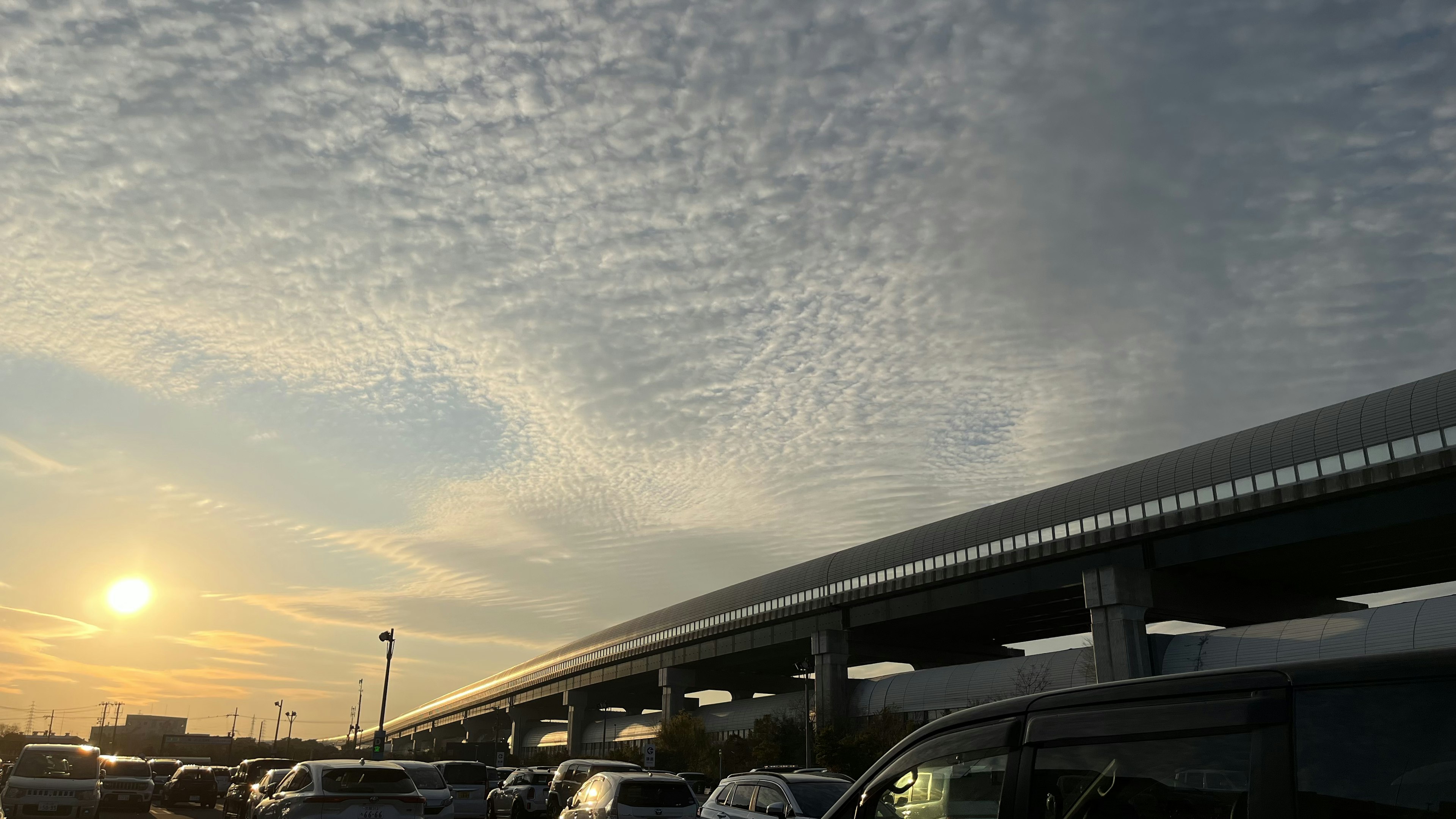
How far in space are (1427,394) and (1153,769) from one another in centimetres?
4448

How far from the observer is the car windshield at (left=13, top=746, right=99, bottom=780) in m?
22.4

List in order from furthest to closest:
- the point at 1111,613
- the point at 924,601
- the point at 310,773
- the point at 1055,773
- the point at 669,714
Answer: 1. the point at 669,714
2. the point at 924,601
3. the point at 1111,613
4. the point at 310,773
5. the point at 1055,773

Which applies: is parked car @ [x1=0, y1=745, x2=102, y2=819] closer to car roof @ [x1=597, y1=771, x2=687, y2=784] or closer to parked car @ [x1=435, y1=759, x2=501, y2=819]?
parked car @ [x1=435, y1=759, x2=501, y2=819]

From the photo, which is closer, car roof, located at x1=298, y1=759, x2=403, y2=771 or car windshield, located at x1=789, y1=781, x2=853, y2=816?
car windshield, located at x1=789, y1=781, x2=853, y2=816

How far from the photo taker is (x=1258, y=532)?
44.5 metres

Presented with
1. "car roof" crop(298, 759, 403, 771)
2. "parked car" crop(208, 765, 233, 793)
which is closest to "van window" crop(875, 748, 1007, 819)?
"car roof" crop(298, 759, 403, 771)

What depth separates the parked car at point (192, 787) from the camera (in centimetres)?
3950

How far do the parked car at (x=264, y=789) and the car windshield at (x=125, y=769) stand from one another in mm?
10714

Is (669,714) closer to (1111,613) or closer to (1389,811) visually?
(1111,613)

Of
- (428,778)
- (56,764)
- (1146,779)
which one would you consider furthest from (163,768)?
(1146,779)

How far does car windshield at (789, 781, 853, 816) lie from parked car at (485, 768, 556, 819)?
576 inches

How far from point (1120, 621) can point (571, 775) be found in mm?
32572

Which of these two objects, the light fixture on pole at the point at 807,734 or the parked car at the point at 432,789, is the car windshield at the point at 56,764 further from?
the light fixture on pole at the point at 807,734

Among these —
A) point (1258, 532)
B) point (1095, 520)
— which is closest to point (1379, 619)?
point (1258, 532)
